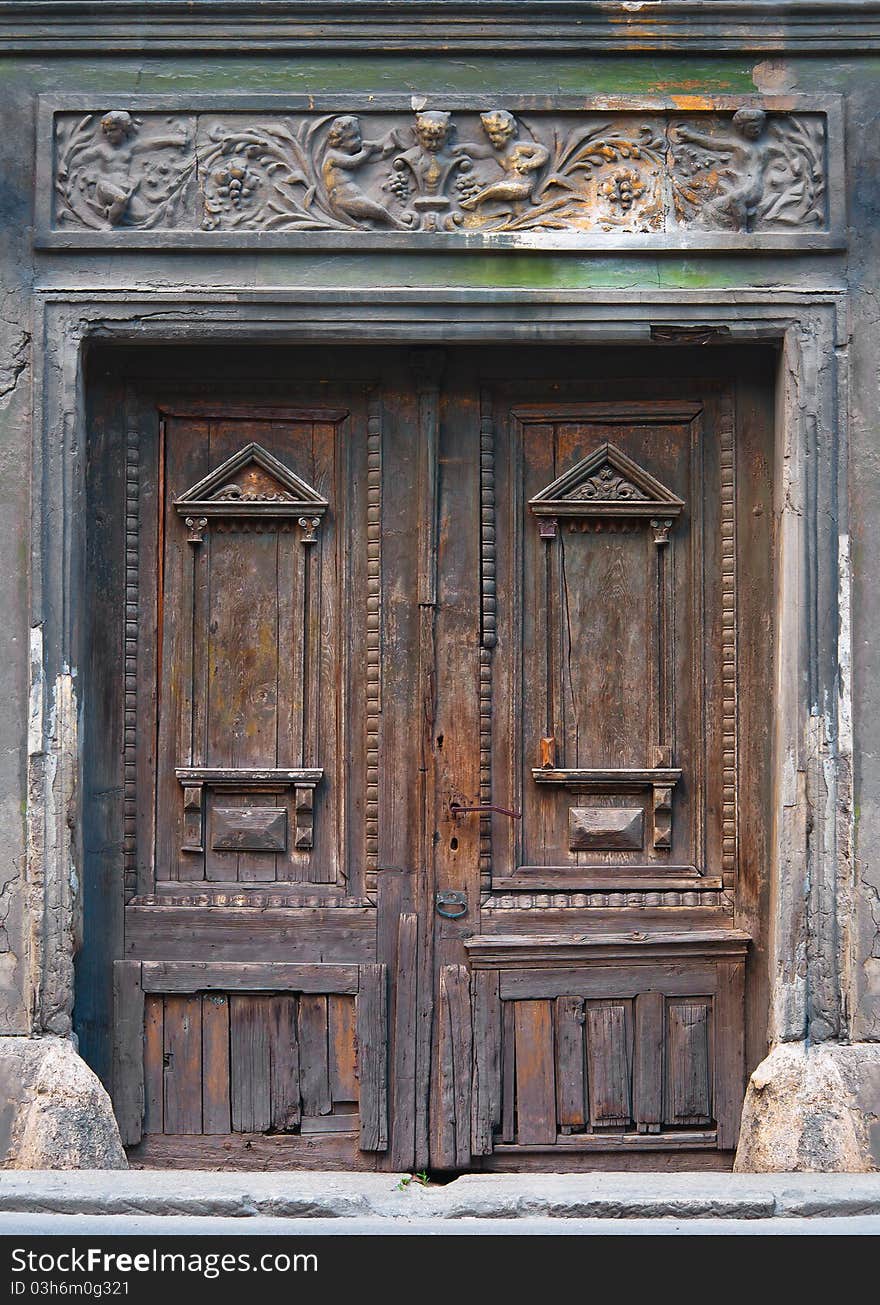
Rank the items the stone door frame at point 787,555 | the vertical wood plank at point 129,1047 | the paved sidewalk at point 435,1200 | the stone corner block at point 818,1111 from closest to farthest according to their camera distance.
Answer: the paved sidewalk at point 435,1200 < the stone corner block at point 818,1111 < the stone door frame at point 787,555 < the vertical wood plank at point 129,1047

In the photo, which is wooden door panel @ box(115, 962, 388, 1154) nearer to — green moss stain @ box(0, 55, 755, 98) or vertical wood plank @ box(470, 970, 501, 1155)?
vertical wood plank @ box(470, 970, 501, 1155)

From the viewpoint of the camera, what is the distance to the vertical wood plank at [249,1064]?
3.88 m

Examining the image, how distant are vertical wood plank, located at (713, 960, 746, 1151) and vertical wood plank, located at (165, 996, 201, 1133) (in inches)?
61.8

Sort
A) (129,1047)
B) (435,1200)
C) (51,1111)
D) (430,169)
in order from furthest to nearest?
(129,1047) < (430,169) < (51,1111) < (435,1200)

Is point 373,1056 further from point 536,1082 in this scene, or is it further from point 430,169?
point 430,169

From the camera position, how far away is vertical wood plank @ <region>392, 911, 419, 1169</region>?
3883 mm

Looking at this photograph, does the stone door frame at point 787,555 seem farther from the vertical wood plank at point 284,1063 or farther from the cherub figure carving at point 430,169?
the vertical wood plank at point 284,1063

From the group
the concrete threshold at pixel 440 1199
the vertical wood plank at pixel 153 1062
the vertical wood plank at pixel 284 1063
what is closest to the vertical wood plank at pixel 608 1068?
the concrete threshold at pixel 440 1199

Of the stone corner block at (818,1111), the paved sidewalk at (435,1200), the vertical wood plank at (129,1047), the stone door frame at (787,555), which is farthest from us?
the vertical wood plank at (129,1047)

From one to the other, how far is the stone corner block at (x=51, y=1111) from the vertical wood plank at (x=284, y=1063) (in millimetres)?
478

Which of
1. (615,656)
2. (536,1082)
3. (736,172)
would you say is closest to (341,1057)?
(536,1082)

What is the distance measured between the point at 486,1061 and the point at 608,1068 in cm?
37

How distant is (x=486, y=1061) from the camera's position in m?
3.88

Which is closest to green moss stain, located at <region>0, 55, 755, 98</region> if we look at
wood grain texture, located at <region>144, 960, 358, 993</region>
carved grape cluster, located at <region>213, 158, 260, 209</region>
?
carved grape cluster, located at <region>213, 158, 260, 209</region>
